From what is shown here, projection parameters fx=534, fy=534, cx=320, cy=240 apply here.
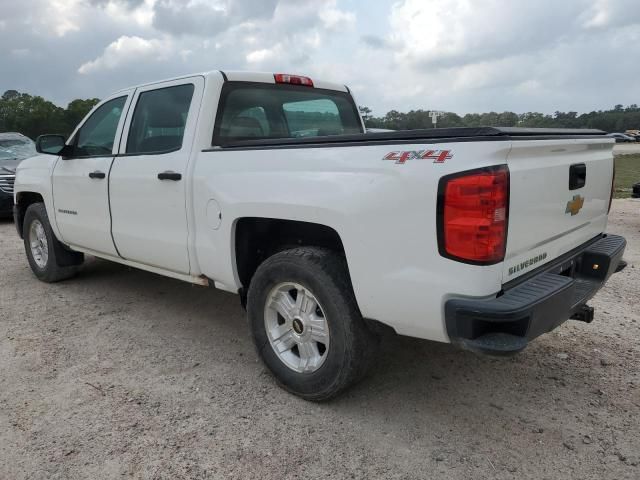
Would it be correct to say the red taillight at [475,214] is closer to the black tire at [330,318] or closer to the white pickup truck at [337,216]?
the white pickup truck at [337,216]

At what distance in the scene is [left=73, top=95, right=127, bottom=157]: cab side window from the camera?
14.8ft

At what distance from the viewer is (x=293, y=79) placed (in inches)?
166

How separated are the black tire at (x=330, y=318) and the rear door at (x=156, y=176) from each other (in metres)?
0.94

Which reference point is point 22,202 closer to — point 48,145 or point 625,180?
point 48,145

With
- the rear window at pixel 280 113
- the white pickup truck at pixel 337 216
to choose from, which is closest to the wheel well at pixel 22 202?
the white pickup truck at pixel 337 216

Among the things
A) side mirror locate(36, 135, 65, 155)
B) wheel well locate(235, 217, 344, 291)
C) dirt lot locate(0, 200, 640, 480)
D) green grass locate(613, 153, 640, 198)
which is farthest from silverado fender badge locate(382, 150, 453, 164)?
green grass locate(613, 153, 640, 198)

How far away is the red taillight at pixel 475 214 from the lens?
2.25 metres

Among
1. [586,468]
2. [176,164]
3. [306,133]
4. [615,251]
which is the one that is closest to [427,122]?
[306,133]

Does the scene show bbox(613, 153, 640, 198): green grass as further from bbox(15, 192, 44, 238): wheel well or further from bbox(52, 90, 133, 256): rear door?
bbox(15, 192, 44, 238): wheel well

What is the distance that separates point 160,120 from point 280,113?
914mm

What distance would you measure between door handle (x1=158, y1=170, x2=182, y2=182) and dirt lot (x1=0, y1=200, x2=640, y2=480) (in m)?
1.25

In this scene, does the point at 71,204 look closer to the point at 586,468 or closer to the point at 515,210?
the point at 515,210

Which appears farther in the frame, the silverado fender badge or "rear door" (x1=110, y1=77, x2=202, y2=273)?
"rear door" (x1=110, y1=77, x2=202, y2=273)

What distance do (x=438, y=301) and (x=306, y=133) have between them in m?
2.30
